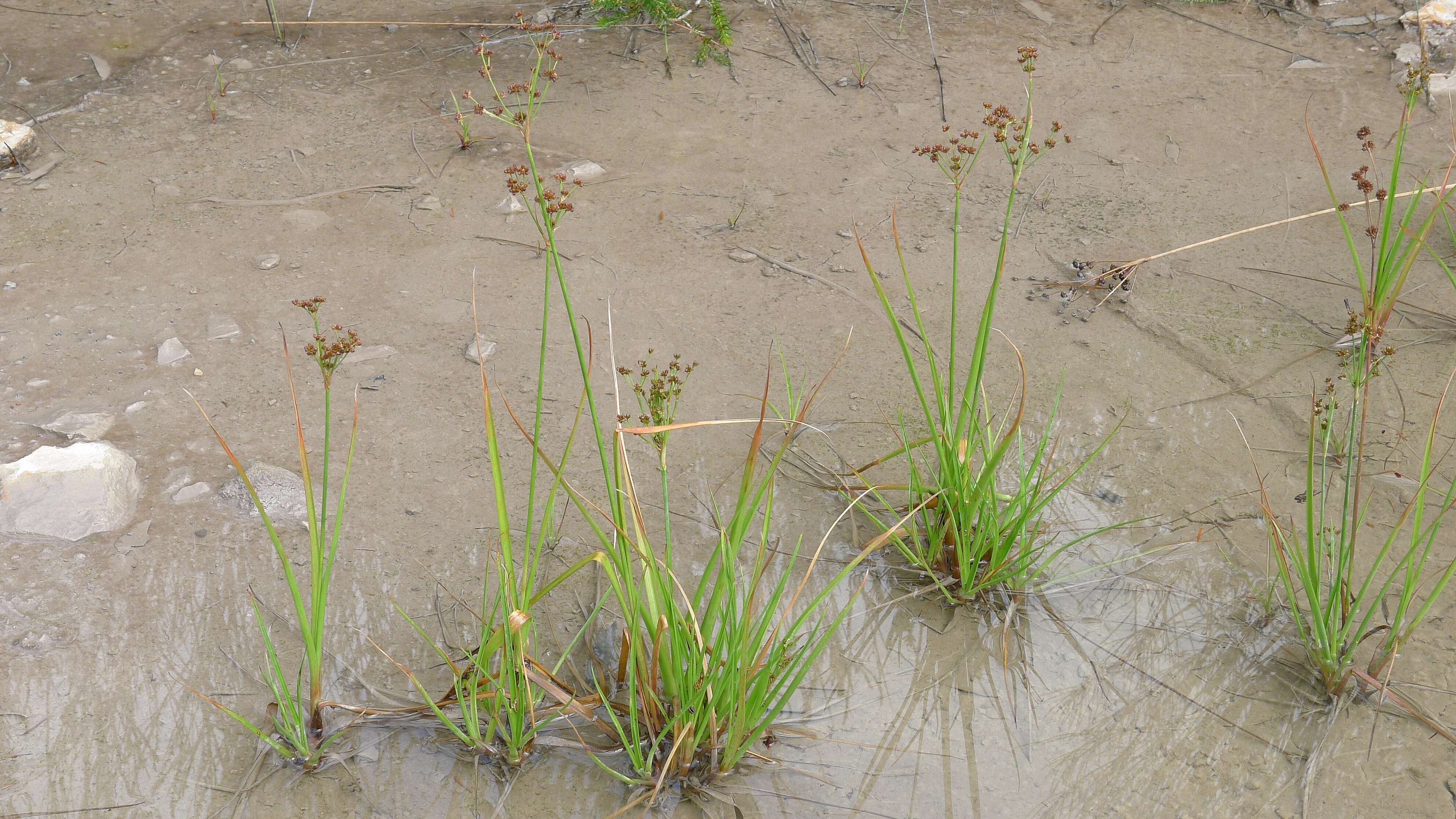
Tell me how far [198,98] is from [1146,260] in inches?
128

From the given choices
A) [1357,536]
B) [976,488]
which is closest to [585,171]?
[976,488]

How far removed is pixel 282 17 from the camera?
430 centimetres

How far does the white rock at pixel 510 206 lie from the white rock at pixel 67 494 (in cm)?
139

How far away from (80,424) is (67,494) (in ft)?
0.89

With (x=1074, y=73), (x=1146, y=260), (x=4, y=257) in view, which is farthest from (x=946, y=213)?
(x=4, y=257)

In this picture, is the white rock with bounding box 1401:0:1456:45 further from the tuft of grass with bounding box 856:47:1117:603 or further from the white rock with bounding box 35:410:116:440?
the white rock with bounding box 35:410:116:440

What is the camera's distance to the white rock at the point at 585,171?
136 inches

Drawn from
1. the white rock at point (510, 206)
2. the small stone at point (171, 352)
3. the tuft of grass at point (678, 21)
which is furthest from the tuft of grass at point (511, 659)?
the tuft of grass at point (678, 21)

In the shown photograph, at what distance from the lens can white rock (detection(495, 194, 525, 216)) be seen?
10.8ft

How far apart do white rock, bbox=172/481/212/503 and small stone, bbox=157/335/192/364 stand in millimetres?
486

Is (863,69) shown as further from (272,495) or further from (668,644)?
(668,644)

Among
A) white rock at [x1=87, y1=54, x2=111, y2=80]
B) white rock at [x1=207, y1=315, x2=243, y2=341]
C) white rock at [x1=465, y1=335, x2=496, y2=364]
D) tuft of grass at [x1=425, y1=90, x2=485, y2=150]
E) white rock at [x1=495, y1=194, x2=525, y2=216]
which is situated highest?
tuft of grass at [x1=425, y1=90, x2=485, y2=150]

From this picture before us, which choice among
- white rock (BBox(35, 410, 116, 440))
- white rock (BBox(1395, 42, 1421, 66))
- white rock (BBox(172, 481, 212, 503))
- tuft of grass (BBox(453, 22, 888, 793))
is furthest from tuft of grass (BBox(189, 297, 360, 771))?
white rock (BBox(1395, 42, 1421, 66))

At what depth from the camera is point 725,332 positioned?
286 cm
